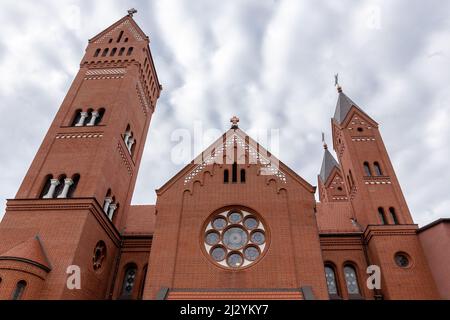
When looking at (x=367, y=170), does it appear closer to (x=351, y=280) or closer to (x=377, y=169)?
(x=377, y=169)

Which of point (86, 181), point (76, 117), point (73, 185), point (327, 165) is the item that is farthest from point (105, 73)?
point (327, 165)

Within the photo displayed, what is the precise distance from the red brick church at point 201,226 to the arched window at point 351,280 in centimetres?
7

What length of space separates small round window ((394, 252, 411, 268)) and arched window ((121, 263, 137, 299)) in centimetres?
1566

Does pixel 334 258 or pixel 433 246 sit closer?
pixel 433 246

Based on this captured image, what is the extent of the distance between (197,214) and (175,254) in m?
2.41

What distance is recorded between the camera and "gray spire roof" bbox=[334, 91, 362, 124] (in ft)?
88.5

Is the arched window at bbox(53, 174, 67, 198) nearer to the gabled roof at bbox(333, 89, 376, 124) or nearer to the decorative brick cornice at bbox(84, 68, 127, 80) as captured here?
the decorative brick cornice at bbox(84, 68, 127, 80)

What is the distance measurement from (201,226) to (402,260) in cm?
1163

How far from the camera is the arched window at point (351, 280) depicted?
19.6 meters
